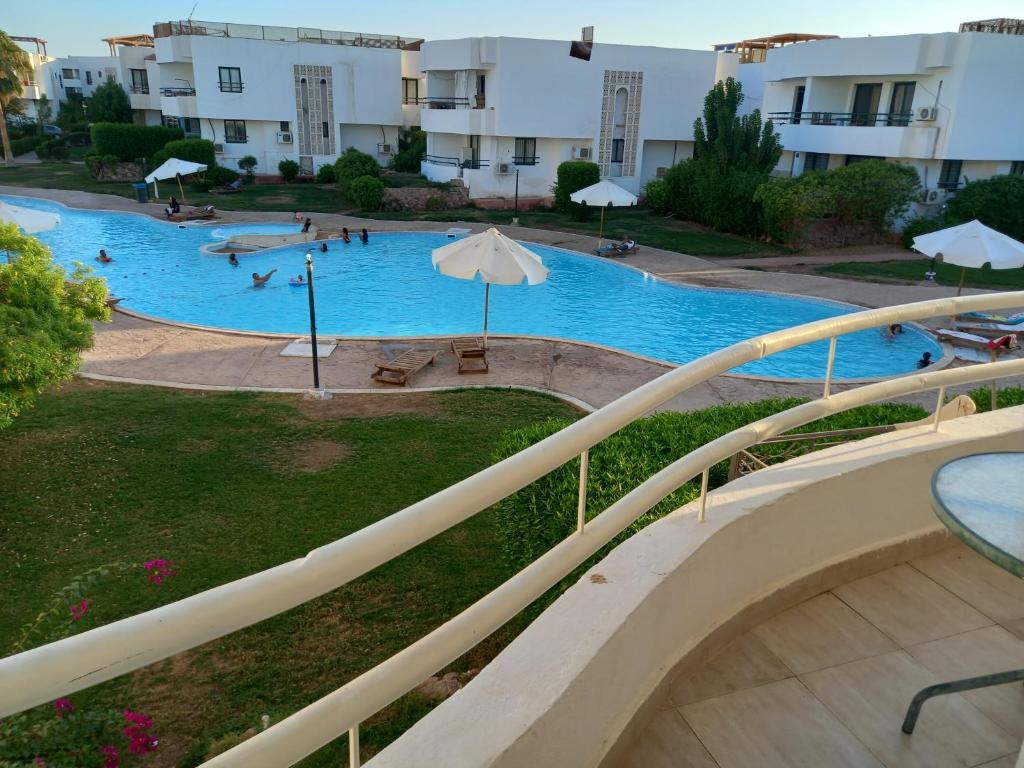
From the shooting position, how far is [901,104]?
32312mm

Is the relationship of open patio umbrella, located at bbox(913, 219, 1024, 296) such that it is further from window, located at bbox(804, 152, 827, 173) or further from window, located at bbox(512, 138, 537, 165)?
window, located at bbox(512, 138, 537, 165)

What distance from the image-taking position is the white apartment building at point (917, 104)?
96.9 feet

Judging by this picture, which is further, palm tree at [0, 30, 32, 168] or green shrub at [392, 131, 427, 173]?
palm tree at [0, 30, 32, 168]

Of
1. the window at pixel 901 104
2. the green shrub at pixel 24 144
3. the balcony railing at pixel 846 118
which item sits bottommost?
the green shrub at pixel 24 144

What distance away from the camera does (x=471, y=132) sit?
37.7 meters

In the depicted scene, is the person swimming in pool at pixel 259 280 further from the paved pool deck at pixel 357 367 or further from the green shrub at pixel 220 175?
the green shrub at pixel 220 175

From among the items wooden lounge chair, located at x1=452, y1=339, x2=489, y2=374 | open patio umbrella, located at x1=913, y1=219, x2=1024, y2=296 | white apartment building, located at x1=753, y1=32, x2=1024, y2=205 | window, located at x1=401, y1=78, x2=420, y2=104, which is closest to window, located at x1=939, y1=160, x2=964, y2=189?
white apartment building, located at x1=753, y1=32, x2=1024, y2=205

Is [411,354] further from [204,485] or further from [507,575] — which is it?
[507,575]

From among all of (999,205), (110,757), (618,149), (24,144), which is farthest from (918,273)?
(24,144)

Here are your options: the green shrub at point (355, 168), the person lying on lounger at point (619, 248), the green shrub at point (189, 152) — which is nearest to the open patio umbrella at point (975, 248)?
the person lying on lounger at point (619, 248)

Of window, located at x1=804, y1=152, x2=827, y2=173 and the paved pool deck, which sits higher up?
window, located at x1=804, y1=152, x2=827, y2=173

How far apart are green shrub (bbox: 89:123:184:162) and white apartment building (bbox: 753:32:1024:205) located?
32.8 m

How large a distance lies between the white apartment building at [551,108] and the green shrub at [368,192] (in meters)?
5.01

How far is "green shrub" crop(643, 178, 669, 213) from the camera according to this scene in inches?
1379
